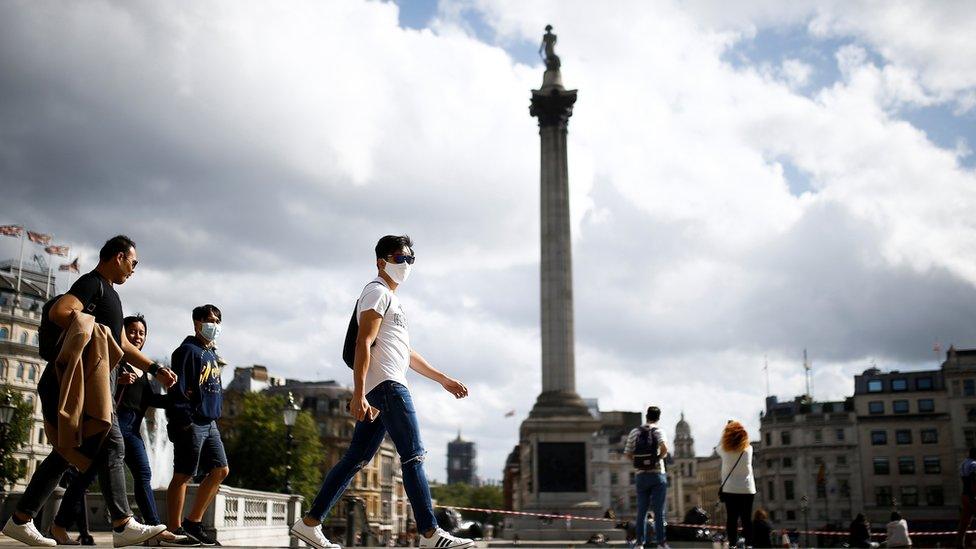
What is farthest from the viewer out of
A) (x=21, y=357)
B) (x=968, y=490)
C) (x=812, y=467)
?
(x=812, y=467)

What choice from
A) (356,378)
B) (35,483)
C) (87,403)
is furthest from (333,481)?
(35,483)

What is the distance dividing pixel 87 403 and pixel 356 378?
2116 mm

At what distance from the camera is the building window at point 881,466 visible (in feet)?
284

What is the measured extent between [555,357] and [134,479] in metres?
38.4

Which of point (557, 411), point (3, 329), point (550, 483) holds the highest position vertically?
point (3, 329)

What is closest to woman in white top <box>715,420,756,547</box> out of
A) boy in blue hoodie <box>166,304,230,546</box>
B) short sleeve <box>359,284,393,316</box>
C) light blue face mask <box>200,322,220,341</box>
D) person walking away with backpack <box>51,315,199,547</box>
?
short sleeve <box>359,284,393,316</box>

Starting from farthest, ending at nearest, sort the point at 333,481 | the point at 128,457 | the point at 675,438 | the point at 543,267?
the point at 675,438, the point at 543,267, the point at 128,457, the point at 333,481

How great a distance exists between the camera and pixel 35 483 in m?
7.89

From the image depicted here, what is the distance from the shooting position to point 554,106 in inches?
1965

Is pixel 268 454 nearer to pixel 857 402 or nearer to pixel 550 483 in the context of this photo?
pixel 550 483

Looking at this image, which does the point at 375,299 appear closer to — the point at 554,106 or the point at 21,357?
the point at 554,106

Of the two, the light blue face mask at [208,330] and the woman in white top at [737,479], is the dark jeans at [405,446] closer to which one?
the light blue face mask at [208,330]

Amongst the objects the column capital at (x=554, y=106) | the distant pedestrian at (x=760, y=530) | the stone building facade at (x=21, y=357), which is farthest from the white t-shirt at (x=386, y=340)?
the stone building facade at (x=21, y=357)

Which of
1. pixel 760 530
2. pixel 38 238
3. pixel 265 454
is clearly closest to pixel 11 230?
pixel 38 238
